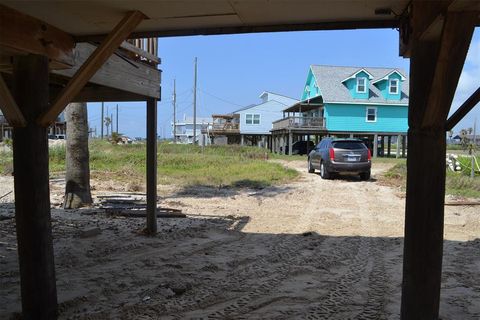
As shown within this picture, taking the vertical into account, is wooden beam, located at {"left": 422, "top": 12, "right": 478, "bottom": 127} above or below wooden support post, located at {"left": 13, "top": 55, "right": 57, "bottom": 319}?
above

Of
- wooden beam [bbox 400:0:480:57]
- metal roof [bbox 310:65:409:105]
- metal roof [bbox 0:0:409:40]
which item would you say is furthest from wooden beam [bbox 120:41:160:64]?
metal roof [bbox 310:65:409:105]

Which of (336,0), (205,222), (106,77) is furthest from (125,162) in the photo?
(336,0)

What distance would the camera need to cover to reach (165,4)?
13.7 ft

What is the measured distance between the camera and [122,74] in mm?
7453

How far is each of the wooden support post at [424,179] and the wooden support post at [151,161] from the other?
5716 millimetres

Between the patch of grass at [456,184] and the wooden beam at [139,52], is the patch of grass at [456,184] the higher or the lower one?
the lower one

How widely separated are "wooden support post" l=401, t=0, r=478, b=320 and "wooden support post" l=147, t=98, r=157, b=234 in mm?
5716

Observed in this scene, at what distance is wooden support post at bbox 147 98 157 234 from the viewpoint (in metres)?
8.75

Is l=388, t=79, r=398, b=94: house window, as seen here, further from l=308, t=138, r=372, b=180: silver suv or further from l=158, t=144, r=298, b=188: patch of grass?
l=308, t=138, r=372, b=180: silver suv

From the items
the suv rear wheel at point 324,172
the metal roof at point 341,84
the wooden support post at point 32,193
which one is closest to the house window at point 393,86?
the metal roof at point 341,84

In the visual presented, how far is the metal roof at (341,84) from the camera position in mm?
42188

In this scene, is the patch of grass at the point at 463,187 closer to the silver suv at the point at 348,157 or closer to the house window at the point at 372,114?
the silver suv at the point at 348,157

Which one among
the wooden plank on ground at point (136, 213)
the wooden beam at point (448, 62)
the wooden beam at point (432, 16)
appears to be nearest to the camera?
the wooden beam at point (432, 16)

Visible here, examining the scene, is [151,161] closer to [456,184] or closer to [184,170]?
[456,184]
